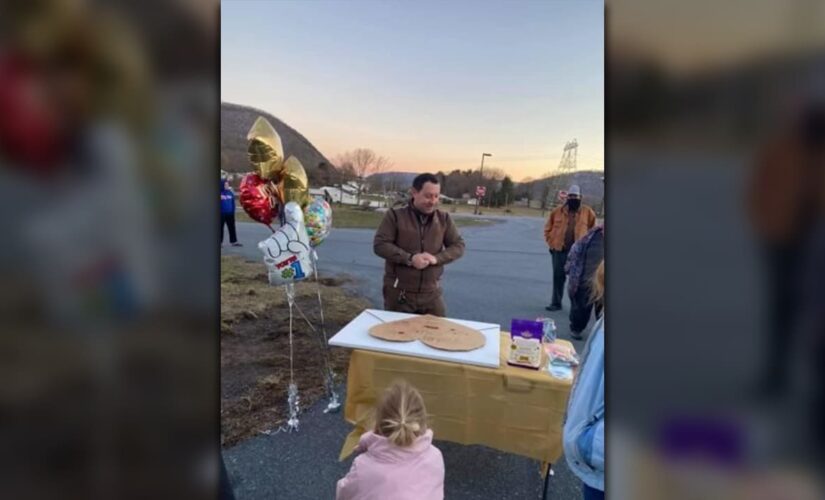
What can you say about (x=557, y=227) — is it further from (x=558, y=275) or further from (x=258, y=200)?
(x=258, y=200)

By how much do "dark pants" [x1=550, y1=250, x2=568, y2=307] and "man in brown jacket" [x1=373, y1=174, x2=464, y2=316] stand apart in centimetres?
216

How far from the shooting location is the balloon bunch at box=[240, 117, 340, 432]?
7.55 feet

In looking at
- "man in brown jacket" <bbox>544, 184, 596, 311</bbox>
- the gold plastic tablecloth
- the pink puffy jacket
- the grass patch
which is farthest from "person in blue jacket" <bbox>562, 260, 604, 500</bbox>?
the grass patch

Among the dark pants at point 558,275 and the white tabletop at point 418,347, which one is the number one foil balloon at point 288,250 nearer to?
the white tabletop at point 418,347

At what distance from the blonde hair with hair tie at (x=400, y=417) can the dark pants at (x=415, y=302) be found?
1195 mm

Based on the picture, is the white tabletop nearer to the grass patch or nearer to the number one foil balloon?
the number one foil balloon

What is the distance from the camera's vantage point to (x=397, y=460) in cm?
141

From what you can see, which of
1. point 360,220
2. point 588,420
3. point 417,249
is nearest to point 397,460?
point 588,420
